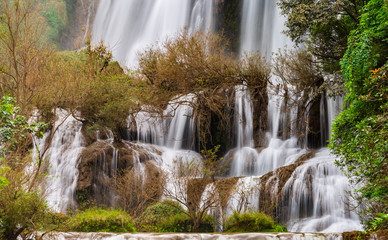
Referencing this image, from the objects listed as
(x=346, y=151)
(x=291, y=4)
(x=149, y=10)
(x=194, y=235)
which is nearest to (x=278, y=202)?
(x=346, y=151)

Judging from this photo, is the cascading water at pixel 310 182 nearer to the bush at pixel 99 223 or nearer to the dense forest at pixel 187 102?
the dense forest at pixel 187 102

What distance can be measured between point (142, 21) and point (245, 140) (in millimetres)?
20628

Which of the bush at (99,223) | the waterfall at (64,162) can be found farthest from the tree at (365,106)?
the waterfall at (64,162)

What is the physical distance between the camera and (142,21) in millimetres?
35500

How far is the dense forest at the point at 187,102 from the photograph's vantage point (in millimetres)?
8250

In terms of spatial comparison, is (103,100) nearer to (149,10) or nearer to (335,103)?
(335,103)

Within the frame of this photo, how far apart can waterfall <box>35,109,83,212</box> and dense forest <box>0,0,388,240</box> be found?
0.44m

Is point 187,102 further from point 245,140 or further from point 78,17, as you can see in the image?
point 78,17

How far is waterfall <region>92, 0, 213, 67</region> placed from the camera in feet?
102

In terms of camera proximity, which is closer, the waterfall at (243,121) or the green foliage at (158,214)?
the green foliage at (158,214)

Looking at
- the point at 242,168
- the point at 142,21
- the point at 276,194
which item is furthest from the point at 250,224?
the point at 142,21

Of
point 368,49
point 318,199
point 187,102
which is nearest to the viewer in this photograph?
point 368,49

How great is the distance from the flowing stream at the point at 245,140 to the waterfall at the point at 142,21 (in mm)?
102

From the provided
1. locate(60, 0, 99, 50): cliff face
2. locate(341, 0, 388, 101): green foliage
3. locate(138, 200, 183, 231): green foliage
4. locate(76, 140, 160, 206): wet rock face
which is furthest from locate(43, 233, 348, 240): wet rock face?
locate(60, 0, 99, 50): cliff face
